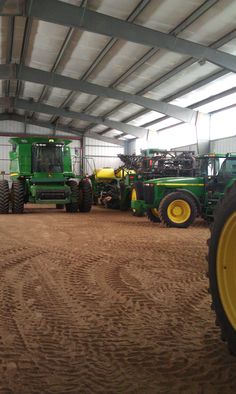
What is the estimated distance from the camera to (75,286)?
4.28 metres

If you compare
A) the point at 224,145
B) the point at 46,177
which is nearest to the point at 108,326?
the point at 46,177

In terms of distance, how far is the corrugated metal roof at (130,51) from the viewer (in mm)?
11008

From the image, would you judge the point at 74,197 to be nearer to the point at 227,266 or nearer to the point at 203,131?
the point at 203,131

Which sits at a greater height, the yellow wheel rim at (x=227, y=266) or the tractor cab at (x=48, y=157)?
the tractor cab at (x=48, y=157)

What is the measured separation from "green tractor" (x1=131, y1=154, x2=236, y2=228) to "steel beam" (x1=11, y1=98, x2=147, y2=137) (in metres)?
15.6

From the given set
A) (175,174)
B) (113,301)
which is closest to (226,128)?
(175,174)

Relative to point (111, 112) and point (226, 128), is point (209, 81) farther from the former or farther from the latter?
point (111, 112)

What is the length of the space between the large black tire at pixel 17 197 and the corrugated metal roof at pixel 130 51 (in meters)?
5.46

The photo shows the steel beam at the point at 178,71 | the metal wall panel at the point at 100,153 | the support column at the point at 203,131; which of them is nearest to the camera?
the steel beam at the point at 178,71

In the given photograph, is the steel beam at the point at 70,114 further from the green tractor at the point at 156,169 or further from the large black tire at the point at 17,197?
the large black tire at the point at 17,197

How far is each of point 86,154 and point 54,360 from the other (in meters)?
30.5

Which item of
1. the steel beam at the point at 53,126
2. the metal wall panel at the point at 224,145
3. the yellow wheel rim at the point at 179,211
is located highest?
the steel beam at the point at 53,126

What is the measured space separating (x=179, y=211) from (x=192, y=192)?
0.69 metres

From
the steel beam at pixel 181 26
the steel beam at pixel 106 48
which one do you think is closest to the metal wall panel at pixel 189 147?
the steel beam at pixel 106 48
